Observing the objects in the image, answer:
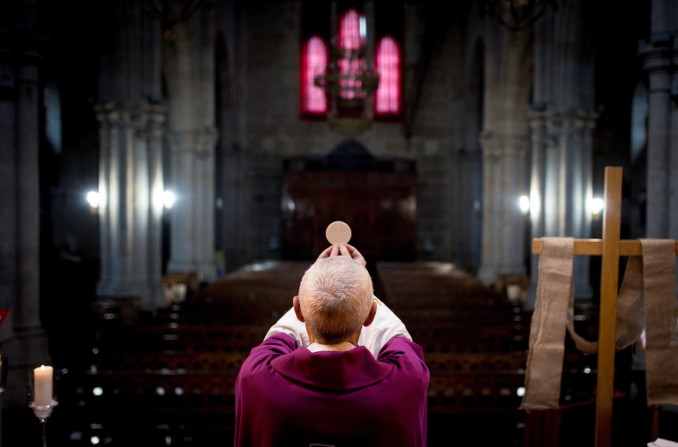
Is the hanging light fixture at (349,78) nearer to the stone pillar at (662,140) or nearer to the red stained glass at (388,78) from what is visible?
the red stained glass at (388,78)

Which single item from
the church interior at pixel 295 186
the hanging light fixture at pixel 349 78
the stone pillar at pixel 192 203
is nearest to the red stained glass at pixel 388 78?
the church interior at pixel 295 186

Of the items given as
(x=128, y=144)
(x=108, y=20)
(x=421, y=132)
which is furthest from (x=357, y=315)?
(x=421, y=132)

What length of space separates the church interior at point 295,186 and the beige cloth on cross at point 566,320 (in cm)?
25

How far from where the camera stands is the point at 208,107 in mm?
14680

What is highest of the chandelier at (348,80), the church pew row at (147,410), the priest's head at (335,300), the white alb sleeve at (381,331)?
the chandelier at (348,80)

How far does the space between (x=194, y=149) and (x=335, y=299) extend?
522 inches

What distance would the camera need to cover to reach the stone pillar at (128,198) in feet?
32.2

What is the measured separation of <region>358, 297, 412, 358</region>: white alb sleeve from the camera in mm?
2152

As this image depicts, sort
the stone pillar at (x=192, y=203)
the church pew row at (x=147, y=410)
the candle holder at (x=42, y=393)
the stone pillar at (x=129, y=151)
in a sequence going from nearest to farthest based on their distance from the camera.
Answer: the candle holder at (x=42, y=393) < the church pew row at (x=147, y=410) < the stone pillar at (x=129, y=151) < the stone pillar at (x=192, y=203)

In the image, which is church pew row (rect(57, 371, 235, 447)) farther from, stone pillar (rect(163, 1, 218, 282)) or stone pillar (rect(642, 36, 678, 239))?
stone pillar (rect(163, 1, 218, 282))

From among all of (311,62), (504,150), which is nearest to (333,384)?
(504,150)

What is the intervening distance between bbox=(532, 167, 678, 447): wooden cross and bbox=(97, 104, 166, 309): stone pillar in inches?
330

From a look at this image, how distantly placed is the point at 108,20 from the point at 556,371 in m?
9.41

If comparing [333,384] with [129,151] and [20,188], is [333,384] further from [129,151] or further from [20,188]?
[129,151]
